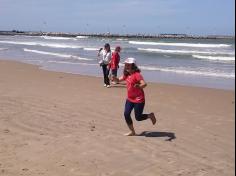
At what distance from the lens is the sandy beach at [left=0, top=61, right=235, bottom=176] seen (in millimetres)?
5664

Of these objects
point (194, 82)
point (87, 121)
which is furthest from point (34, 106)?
point (194, 82)

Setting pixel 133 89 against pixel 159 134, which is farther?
pixel 159 134

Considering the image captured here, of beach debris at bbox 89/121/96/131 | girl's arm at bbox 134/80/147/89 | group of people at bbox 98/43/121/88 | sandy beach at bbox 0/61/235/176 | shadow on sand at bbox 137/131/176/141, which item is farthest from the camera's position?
group of people at bbox 98/43/121/88

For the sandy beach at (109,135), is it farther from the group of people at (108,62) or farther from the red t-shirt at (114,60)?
the red t-shirt at (114,60)

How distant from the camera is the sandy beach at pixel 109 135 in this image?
566 cm

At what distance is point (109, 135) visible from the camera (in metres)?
7.33

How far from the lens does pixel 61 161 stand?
590 centimetres

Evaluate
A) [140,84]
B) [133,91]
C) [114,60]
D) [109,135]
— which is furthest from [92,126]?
[114,60]

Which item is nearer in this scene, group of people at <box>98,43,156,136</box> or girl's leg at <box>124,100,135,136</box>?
group of people at <box>98,43,156,136</box>

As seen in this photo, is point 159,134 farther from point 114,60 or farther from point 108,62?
point 108,62

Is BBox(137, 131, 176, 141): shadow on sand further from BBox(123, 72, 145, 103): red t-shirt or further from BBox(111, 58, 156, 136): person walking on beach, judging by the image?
BBox(123, 72, 145, 103): red t-shirt

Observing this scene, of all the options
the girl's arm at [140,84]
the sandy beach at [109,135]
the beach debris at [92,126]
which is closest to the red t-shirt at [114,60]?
the sandy beach at [109,135]

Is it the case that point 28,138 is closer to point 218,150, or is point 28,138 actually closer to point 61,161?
point 61,161

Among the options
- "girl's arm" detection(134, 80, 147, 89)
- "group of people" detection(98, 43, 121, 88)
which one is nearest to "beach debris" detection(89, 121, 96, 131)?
"girl's arm" detection(134, 80, 147, 89)
